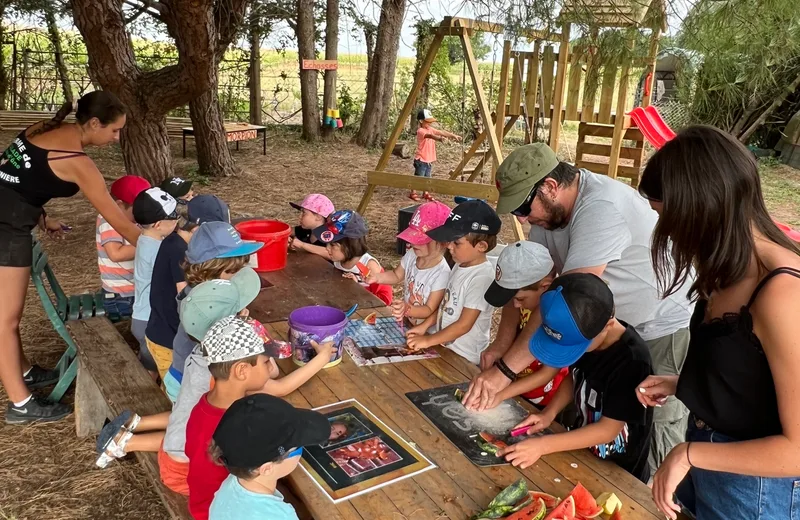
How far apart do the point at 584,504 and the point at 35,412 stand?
3019 millimetres

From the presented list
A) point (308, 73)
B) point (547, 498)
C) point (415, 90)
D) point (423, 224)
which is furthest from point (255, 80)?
point (547, 498)

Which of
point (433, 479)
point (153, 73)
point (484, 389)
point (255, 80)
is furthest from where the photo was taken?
point (255, 80)

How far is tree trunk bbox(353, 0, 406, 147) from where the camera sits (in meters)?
12.2

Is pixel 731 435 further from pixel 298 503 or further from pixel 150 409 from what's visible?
pixel 150 409

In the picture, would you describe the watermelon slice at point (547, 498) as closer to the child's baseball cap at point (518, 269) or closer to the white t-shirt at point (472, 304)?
the child's baseball cap at point (518, 269)

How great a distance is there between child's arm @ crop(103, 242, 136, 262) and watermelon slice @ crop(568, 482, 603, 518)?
2893 mm

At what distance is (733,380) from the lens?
1430 millimetres

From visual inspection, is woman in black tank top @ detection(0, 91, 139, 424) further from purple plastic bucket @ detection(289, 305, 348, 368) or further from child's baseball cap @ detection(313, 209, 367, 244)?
purple plastic bucket @ detection(289, 305, 348, 368)

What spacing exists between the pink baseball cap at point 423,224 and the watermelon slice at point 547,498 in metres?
1.54

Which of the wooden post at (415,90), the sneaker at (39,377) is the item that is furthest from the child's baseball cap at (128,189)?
the wooden post at (415,90)

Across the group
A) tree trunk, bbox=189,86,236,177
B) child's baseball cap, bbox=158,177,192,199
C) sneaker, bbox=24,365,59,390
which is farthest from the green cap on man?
tree trunk, bbox=189,86,236,177

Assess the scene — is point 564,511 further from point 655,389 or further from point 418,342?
point 418,342

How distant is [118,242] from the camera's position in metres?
3.58

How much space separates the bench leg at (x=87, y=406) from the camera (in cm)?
318
